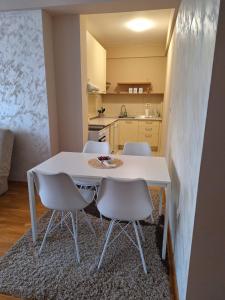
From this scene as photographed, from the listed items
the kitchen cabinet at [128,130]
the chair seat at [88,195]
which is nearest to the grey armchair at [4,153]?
the chair seat at [88,195]

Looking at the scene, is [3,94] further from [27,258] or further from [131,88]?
[131,88]

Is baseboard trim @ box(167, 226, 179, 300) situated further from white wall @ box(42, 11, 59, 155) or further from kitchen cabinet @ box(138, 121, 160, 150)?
kitchen cabinet @ box(138, 121, 160, 150)

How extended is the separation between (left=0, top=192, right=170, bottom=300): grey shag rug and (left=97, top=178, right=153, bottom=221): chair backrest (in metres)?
0.48

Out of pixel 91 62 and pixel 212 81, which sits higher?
pixel 91 62

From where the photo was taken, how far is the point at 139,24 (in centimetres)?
381

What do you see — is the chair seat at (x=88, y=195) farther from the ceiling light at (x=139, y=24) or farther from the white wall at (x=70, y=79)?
the ceiling light at (x=139, y=24)

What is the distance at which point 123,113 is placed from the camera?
5.88m

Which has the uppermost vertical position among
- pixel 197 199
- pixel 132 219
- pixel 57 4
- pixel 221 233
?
pixel 57 4

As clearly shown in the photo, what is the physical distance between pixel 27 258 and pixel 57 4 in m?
2.88

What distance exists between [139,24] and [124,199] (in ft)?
11.7

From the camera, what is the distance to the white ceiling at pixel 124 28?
3.36 metres

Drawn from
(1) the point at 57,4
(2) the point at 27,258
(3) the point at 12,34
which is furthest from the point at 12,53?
(2) the point at 27,258

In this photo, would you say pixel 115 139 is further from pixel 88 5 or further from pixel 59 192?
pixel 59 192

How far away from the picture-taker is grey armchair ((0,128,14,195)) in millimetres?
2836
